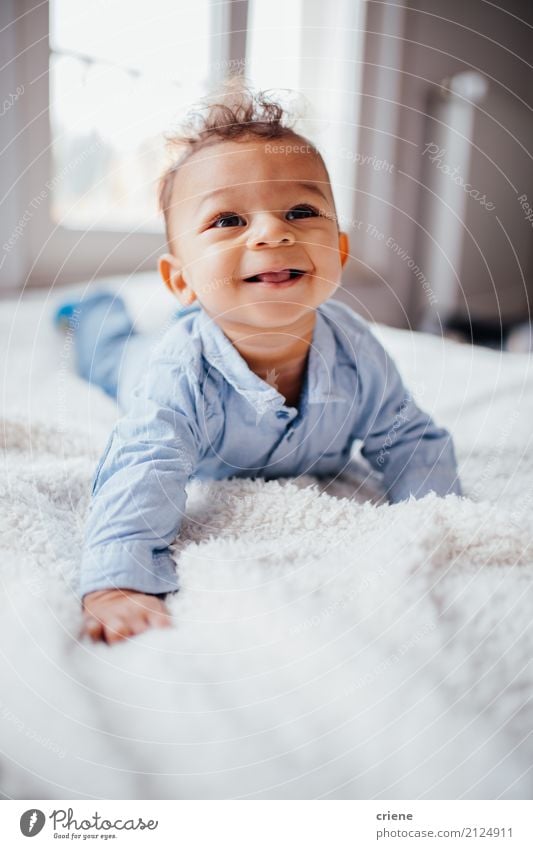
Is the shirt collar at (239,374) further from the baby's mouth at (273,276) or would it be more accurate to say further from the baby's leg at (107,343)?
the baby's leg at (107,343)

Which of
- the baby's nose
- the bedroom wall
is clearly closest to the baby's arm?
the baby's nose

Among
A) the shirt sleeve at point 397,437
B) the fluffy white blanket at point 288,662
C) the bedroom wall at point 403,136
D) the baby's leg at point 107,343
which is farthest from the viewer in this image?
the bedroom wall at point 403,136

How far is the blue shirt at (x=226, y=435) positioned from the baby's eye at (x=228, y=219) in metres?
0.08

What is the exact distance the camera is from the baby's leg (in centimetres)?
68

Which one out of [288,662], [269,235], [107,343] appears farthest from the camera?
[107,343]

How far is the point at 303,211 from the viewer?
0.43m

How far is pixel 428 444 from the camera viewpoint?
534 millimetres

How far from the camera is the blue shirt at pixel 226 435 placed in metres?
0.37

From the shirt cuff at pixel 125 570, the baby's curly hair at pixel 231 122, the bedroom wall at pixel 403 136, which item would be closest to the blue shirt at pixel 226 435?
the shirt cuff at pixel 125 570

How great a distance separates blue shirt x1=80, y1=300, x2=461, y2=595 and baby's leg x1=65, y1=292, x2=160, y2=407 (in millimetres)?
154

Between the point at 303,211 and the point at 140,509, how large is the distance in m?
0.21

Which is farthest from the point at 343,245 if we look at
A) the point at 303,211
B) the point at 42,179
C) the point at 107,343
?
the point at 42,179

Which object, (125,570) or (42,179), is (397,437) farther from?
(42,179)
